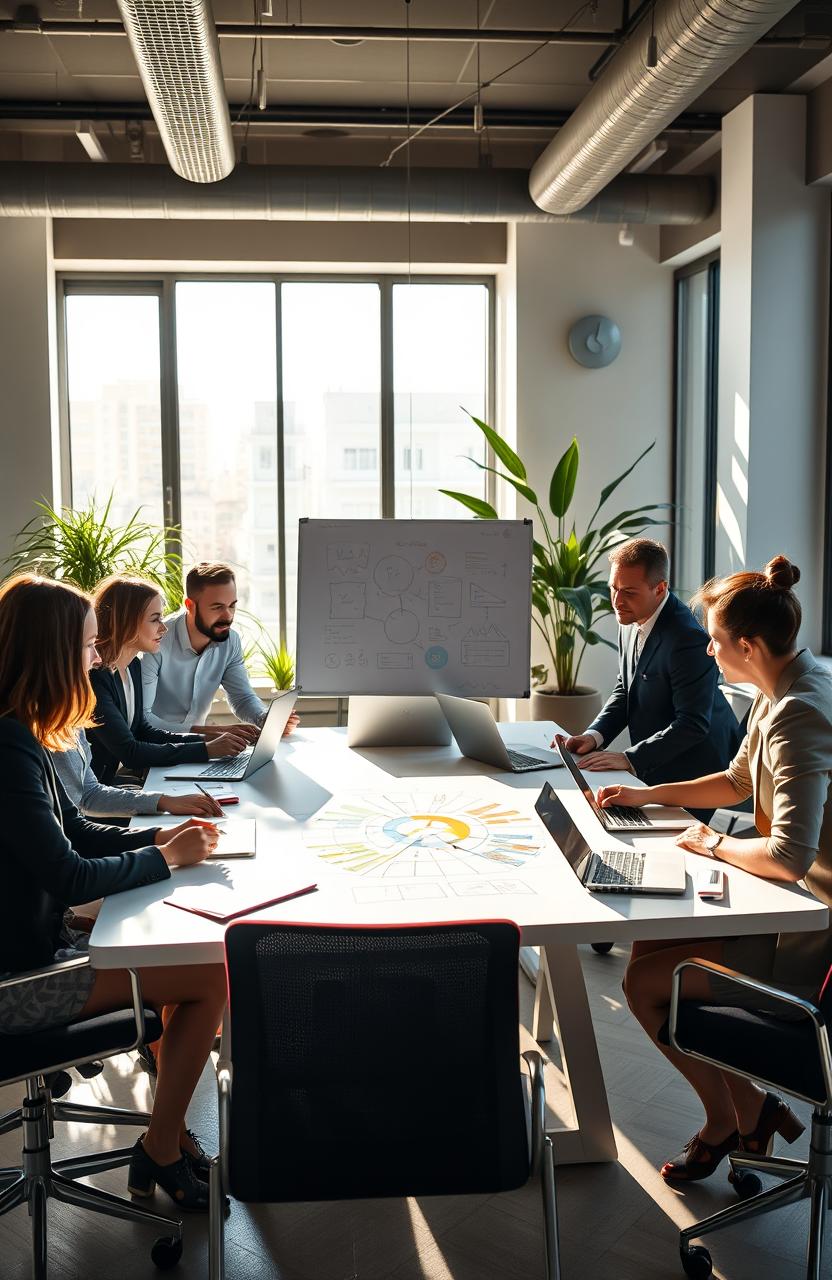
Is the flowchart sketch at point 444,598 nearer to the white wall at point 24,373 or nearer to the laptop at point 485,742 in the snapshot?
the laptop at point 485,742

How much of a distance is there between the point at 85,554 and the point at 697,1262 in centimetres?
419

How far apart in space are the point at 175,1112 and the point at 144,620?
4.96ft

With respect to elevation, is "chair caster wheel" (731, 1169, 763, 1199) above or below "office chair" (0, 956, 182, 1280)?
below

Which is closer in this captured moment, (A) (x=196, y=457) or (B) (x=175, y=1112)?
(B) (x=175, y=1112)

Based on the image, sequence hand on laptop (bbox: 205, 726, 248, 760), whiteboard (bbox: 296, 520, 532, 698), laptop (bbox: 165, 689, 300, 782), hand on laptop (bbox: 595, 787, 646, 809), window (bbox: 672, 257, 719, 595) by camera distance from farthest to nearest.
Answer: window (bbox: 672, 257, 719, 595), whiteboard (bbox: 296, 520, 532, 698), hand on laptop (bbox: 205, 726, 248, 760), laptop (bbox: 165, 689, 300, 782), hand on laptop (bbox: 595, 787, 646, 809)

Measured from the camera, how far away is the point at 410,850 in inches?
93.3

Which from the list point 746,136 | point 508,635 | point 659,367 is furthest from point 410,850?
point 659,367

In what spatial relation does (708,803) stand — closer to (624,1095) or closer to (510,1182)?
(624,1095)

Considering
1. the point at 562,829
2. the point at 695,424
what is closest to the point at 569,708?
the point at 695,424

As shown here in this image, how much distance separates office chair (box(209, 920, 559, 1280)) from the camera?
1.56 meters

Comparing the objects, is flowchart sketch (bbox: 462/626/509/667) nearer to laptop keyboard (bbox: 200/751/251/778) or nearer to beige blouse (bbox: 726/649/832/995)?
laptop keyboard (bbox: 200/751/251/778)

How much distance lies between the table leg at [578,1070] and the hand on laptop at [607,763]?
67 centimetres

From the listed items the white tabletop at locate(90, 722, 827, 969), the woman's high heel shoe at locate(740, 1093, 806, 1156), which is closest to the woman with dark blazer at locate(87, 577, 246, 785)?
the white tabletop at locate(90, 722, 827, 969)

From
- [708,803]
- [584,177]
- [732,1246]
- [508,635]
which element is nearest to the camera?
[732,1246]
